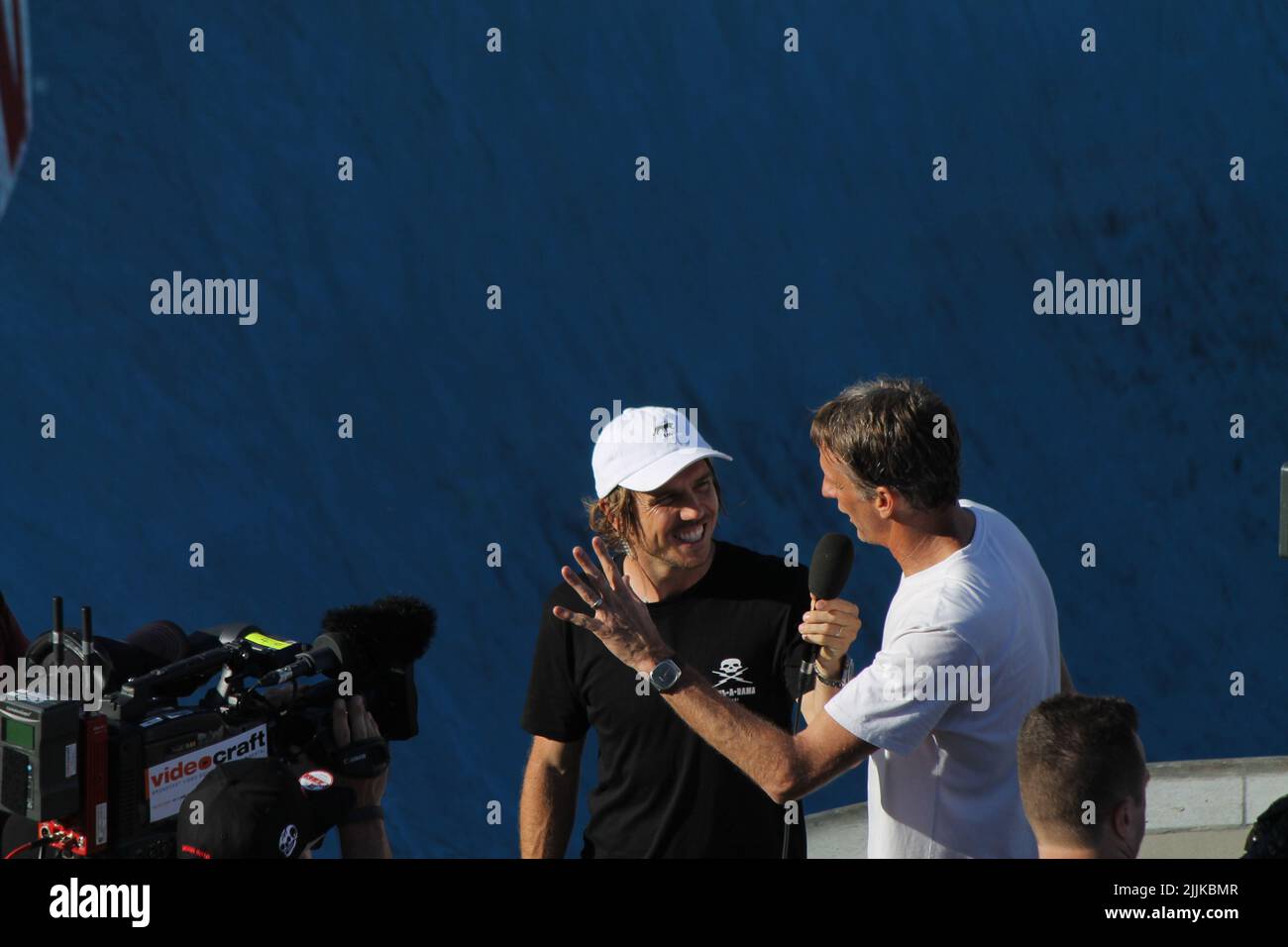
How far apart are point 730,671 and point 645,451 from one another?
0.41 meters

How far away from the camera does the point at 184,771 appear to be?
275 centimetres

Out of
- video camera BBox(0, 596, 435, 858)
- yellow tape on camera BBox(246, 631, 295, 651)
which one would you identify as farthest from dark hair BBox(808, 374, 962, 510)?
yellow tape on camera BBox(246, 631, 295, 651)

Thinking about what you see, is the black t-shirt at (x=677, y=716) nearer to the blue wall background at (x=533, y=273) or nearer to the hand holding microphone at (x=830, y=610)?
the hand holding microphone at (x=830, y=610)

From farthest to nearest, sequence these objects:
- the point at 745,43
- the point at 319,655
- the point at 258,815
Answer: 1. the point at 745,43
2. the point at 319,655
3. the point at 258,815

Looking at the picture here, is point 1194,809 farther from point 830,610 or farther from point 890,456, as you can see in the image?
point 890,456

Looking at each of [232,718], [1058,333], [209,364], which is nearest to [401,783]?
[209,364]

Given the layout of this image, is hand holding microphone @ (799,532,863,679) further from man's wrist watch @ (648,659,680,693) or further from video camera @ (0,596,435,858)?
video camera @ (0,596,435,858)

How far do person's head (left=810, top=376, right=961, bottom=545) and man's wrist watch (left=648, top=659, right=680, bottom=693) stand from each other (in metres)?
0.35

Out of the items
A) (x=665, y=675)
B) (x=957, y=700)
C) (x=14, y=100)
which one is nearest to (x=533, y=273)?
(x=14, y=100)

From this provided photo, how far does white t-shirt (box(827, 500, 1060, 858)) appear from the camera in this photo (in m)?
2.07

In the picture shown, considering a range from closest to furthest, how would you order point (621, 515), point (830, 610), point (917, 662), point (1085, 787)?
point (1085, 787)
point (917, 662)
point (830, 610)
point (621, 515)

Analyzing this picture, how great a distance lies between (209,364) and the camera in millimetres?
4438

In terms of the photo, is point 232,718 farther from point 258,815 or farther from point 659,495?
point 659,495
